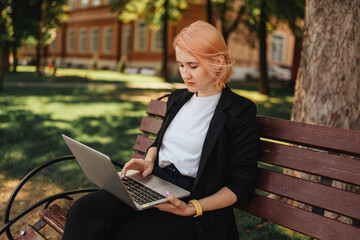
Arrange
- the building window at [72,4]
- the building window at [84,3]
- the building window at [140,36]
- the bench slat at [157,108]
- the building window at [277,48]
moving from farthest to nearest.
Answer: the building window at [72,4], the building window at [84,3], the building window at [277,48], the building window at [140,36], the bench slat at [157,108]

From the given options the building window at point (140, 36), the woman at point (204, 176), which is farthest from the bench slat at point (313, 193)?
the building window at point (140, 36)

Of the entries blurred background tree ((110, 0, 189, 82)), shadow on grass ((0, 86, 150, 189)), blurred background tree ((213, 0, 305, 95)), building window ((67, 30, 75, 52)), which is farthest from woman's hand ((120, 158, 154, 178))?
building window ((67, 30, 75, 52))

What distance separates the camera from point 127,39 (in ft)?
108

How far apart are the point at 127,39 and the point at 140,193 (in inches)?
1265

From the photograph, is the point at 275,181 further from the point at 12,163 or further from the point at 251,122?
the point at 12,163

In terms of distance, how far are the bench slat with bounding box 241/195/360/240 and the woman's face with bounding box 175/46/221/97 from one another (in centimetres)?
75

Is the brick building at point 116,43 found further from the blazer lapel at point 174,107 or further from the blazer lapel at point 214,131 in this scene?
the blazer lapel at point 214,131

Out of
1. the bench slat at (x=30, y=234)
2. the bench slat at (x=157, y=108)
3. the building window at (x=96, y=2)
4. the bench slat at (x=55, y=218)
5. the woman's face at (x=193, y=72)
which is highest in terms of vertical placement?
the building window at (x=96, y=2)

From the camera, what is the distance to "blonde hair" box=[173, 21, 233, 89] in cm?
194

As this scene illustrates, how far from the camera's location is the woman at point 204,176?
191 centimetres

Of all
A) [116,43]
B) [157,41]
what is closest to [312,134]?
[157,41]

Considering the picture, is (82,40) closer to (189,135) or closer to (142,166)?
(142,166)

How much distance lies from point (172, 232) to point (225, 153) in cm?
50

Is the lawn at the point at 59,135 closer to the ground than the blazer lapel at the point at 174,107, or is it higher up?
closer to the ground
